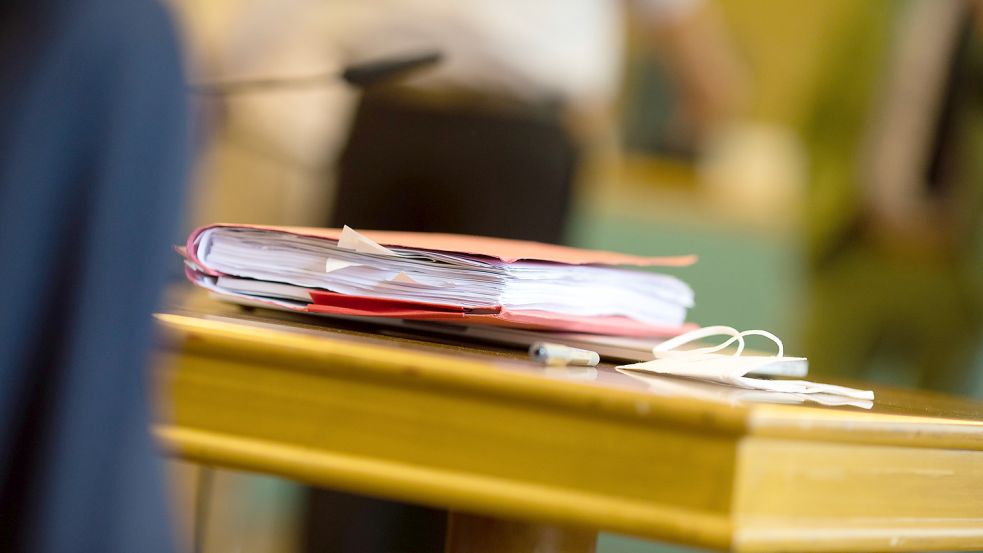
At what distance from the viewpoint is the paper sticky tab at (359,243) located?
0.59 meters

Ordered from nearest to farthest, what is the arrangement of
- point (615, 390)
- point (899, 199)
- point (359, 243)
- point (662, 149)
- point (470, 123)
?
1. point (615, 390)
2. point (359, 243)
3. point (470, 123)
4. point (899, 199)
5. point (662, 149)

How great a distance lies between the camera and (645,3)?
152cm

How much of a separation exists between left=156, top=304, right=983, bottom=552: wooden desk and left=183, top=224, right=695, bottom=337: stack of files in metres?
0.06

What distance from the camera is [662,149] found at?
3.20 metres

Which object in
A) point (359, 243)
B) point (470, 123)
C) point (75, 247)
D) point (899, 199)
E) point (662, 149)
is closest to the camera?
point (75, 247)

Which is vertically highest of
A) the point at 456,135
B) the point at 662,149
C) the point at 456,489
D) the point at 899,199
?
the point at 662,149

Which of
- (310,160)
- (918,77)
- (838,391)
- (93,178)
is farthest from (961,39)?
(93,178)

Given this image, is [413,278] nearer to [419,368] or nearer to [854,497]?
[419,368]

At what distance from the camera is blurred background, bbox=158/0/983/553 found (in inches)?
55.1

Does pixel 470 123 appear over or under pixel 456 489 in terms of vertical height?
over

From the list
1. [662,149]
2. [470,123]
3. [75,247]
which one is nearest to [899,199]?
[662,149]

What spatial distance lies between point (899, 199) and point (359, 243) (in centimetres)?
199

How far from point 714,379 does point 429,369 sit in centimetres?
14

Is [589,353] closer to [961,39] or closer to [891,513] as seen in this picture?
[891,513]
